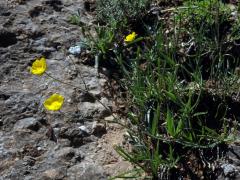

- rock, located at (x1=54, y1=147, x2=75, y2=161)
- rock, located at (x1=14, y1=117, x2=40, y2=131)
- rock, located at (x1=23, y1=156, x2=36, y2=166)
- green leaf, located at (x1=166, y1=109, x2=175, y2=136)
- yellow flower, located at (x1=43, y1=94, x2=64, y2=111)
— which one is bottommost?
rock, located at (x1=23, y1=156, x2=36, y2=166)

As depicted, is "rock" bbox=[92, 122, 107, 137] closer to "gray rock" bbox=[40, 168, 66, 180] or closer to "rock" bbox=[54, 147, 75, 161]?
"rock" bbox=[54, 147, 75, 161]

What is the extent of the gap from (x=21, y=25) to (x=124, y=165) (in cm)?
130

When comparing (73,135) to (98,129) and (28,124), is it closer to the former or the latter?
(98,129)

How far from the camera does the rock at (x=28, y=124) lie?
2.44 m

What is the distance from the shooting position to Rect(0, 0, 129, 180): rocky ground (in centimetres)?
229

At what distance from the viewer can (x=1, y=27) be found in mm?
2959

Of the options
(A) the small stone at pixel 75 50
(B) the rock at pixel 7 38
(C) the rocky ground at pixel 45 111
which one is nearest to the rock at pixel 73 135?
(C) the rocky ground at pixel 45 111

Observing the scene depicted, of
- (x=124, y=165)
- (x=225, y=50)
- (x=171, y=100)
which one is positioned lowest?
(x=124, y=165)

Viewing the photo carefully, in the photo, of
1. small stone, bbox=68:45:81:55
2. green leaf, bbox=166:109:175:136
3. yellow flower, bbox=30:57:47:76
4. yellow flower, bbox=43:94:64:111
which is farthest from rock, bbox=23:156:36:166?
small stone, bbox=68:45:81:55

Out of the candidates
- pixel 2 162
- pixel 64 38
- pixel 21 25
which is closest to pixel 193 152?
pixel 2 162

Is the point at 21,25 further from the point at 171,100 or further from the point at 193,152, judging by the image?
the point at 193,152

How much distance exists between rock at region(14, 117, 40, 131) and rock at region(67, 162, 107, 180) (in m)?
0.34

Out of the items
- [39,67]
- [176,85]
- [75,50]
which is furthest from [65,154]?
[75,50]

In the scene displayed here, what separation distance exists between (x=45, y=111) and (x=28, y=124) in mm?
133
